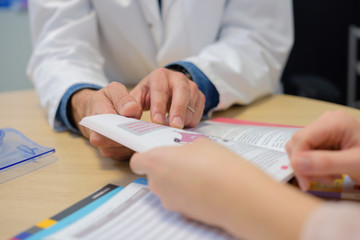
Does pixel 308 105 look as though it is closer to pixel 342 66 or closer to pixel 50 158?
pixel 50 158

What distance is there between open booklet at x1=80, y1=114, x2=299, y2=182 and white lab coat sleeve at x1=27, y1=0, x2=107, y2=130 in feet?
0.89

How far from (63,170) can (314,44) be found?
1.57 meters

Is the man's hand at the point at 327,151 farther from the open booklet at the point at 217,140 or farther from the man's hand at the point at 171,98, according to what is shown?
the man's hand at the point at 171,98

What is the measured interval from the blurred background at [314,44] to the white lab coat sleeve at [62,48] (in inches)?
35.6

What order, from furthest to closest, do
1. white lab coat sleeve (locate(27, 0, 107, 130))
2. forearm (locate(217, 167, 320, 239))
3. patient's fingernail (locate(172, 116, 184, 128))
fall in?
white lab coat sleeve (locate(27, 0, 107, 130))
patient's fingernail (locate(172, 116, 184, 128))
forearm (locate(217, 167, 320, 239))

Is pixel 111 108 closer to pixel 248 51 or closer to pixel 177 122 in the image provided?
pixel 177 122

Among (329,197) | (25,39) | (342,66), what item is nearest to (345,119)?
(329,197)

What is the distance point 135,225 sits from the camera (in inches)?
12.7

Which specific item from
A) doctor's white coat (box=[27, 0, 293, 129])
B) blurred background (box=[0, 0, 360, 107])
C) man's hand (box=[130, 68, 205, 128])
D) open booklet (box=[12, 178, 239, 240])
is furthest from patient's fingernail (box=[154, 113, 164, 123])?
blurred background (box=[0, 0, 360, 107])

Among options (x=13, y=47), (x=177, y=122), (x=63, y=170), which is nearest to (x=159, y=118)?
(x=177, y=122)

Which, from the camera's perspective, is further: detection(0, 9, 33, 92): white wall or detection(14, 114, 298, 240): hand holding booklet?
detection(0, 9, 33, 92): white wall

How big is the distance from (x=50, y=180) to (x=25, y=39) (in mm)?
1808

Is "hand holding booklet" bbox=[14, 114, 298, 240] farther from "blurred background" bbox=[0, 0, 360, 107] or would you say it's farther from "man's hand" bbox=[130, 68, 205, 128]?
"blurred background" bbox=[0, 0, 360, 107]

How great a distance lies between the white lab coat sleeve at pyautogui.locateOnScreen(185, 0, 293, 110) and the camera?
72 centimetres
